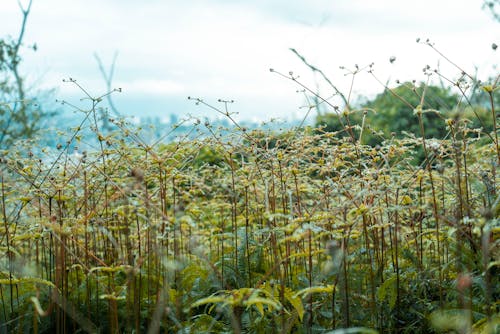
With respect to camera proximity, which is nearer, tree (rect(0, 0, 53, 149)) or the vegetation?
the vegetation

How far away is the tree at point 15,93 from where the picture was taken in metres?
9.96

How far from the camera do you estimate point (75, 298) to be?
2.31 meters

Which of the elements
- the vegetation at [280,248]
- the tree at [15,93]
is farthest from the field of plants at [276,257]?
the tree at [15,93]

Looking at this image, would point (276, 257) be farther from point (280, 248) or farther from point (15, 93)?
point (15, 93)

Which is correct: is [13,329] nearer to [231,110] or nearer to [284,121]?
[231,110]

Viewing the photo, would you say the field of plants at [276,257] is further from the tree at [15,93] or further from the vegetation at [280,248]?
the tree at [15,93]

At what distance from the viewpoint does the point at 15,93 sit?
1128cm

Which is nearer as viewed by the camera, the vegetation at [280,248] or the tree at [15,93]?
the vegetation at [280,248]

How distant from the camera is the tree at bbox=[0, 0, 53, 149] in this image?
9.96 meters

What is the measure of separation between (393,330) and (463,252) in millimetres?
A: 357

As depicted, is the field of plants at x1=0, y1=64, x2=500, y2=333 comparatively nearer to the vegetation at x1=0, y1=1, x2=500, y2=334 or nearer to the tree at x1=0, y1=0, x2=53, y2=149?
the vegetation at x1=0, y1=1, x2=500, y2=334

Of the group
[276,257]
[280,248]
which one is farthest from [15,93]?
[276,257]

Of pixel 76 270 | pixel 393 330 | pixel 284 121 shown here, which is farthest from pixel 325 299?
pixel 76 270

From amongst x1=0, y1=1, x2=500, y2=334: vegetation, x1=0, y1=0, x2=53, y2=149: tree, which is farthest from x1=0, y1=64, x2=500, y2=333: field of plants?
x1=0, y1=0, x2=53, y2=149: tree
